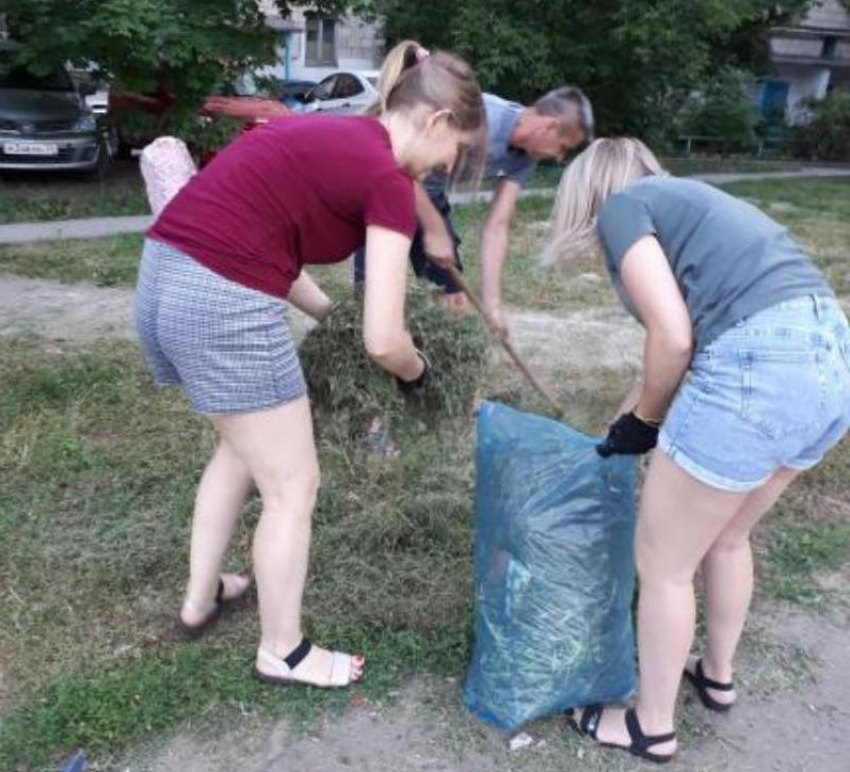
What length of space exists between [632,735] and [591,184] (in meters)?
1.29

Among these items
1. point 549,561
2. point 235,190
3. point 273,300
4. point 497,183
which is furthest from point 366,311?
point 497,183

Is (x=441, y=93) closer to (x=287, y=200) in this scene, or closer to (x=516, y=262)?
(x=287, y=200)

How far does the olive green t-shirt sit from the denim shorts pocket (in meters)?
0.10

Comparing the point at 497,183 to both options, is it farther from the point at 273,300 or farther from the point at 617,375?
the point at 273,300

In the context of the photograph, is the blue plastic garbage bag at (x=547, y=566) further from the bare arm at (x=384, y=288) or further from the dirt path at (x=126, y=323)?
the dirt path at (x=126, y=323)

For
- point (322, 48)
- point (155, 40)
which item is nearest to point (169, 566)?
point (155, 40)

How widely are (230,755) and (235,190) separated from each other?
128 cm

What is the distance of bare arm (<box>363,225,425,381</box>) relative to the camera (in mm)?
2074

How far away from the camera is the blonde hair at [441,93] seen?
2176 millimetres

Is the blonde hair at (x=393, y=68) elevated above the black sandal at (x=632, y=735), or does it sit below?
above

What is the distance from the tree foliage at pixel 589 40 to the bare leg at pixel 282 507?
12.7m

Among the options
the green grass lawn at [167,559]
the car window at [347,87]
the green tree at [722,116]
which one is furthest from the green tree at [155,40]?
the green tree at [722,116]

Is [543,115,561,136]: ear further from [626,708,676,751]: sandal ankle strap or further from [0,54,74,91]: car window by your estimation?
[0,54,74,91]: car window

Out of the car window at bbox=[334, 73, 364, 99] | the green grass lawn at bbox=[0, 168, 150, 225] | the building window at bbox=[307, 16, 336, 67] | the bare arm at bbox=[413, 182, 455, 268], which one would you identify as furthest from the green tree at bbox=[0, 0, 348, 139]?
the building window at bbox=[307, 16, 336, 67]
